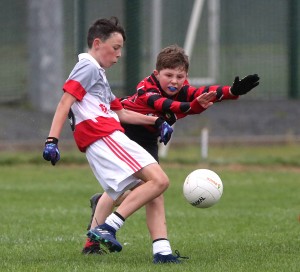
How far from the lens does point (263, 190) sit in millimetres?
12547

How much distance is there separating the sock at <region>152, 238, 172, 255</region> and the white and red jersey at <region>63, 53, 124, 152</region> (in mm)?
853

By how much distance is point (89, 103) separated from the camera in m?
7.20

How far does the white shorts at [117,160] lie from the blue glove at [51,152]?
1.13 feet

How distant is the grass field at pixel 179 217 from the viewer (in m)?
7.21

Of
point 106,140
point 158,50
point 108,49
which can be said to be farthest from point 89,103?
point 158,50

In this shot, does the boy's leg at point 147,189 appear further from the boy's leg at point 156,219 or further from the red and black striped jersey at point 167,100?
the red and black striped jersey at point 167,100

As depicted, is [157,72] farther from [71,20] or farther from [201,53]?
[201,53]

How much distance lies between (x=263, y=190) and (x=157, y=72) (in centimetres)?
517

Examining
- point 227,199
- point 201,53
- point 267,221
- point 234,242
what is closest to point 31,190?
point 227,199

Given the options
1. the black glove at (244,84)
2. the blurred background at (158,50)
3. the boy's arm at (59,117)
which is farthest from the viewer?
the blurred background at (158,50)

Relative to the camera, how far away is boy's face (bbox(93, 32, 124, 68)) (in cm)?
729

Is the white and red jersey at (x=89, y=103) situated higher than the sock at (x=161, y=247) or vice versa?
the white and red jersey at (x=89, y=103)

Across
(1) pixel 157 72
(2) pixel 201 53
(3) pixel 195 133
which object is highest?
(1) pixel 157 72

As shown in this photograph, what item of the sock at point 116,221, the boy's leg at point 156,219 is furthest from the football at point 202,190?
the sock at point 116,221
